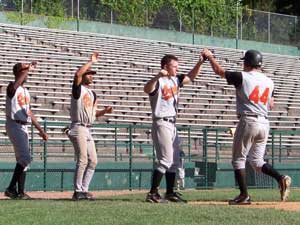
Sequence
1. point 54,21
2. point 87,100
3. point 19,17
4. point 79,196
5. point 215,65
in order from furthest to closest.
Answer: point 54,21 < point 19,17 < point 87,100 < point 79,196 < point 215,65

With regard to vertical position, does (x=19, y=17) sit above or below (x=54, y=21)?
above

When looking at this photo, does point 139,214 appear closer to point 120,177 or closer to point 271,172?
point 271,172

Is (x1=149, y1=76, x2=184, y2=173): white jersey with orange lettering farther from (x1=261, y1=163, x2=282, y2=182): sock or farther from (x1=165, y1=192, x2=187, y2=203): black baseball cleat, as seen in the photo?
(x1=261, y1=163, x2=282, y2=182): sock

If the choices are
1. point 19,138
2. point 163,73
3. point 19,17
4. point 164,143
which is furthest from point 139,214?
point 19,17

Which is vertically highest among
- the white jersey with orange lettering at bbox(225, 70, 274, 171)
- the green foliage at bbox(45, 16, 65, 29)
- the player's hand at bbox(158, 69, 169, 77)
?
the green foliage at bbox(45, 16, 65, 29)

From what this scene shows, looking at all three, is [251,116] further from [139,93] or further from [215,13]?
[215,13]

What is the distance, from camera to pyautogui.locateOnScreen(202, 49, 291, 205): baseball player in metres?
10.6

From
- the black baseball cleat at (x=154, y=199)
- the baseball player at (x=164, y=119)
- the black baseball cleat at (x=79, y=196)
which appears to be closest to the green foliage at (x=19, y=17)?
the black baseball cleat at (x=79, y=196)

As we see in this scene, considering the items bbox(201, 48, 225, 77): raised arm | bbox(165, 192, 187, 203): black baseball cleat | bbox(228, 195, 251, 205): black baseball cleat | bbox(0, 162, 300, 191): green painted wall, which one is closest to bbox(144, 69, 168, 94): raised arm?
bbox(201, 48, 225, 77): raised arm

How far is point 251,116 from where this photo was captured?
1062 centimetres

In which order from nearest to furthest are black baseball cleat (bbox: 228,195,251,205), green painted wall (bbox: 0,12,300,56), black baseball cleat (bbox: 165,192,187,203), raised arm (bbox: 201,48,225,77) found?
raised arm (bbox: 201,48,225,77) < black baseball cleat (bbox: 228,195,251,205) < black baseball cleat (bbox: 165,192,187,203) < green painted wall (bbox: 0,12,300,56)

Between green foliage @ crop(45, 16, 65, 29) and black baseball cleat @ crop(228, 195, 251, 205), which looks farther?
green foliage @ crop(45, 16, 65, 29)

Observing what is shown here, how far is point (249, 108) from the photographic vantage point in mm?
10617

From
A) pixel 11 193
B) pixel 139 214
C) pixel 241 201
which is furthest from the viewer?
pixel 11 193
